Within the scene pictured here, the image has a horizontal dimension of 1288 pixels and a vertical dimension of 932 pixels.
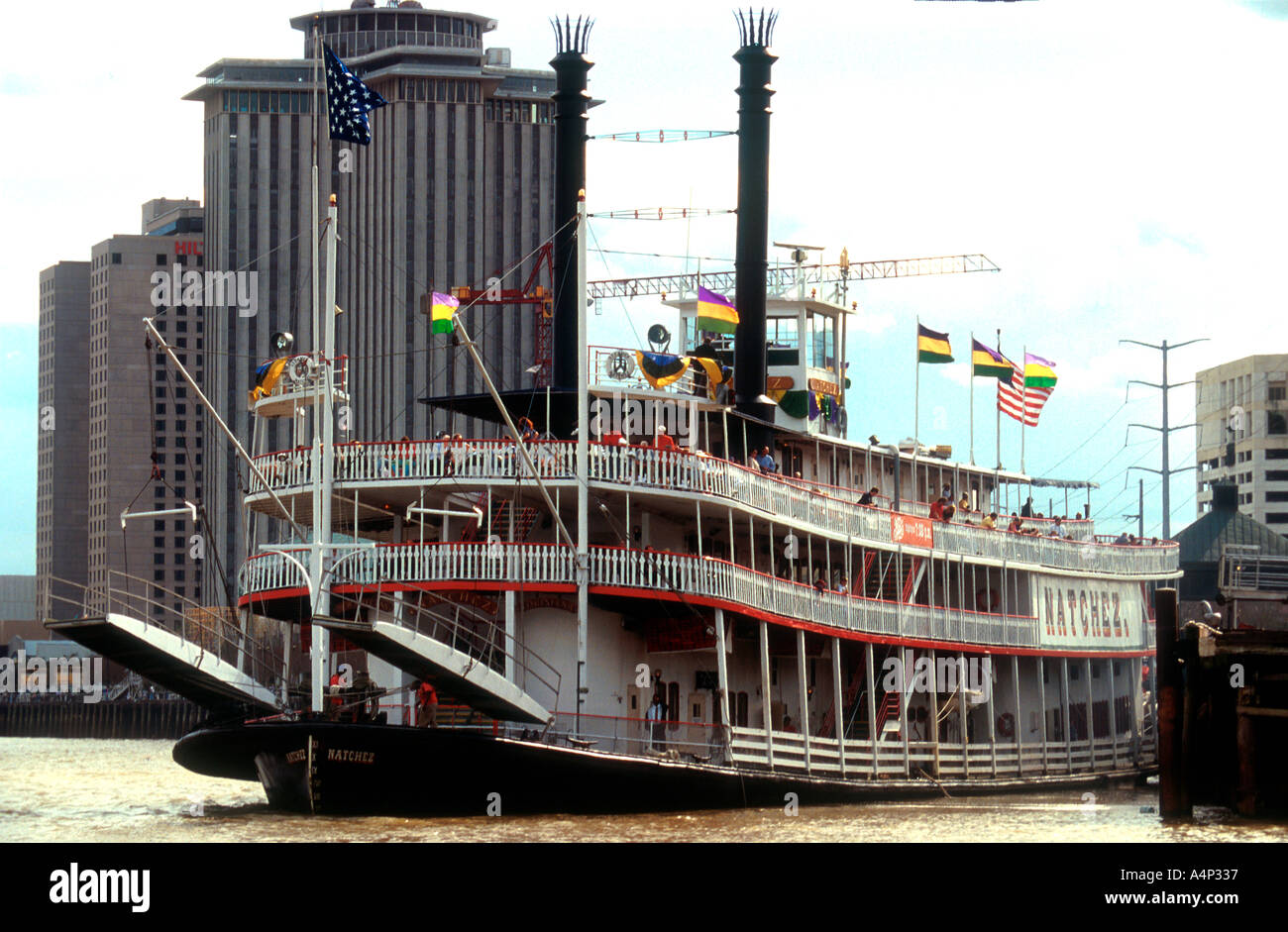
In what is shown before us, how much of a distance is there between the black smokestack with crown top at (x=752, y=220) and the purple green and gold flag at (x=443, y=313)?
948 centimetres

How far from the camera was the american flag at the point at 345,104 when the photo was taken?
33.1 m

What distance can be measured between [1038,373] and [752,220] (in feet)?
31.6

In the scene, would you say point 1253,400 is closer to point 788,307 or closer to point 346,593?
point 788,307

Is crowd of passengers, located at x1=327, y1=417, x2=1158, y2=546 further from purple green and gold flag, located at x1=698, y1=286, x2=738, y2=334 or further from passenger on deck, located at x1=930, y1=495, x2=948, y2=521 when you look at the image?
purple green and gold flag, located at x1=698, y1=286, x2=738, y2=334

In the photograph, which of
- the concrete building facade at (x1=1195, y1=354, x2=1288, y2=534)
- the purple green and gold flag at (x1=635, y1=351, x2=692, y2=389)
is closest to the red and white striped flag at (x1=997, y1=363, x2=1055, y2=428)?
the purple green and gold flag at (x1=635, y1=351, x2=692, y2=389)

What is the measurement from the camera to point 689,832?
29359mm

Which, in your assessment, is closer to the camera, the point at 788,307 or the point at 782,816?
the point at 782,816

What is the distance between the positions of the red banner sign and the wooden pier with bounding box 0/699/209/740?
72.4 metres

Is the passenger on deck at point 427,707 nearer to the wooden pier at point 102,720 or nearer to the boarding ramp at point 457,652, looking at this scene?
the boarding ramp at point 457,652

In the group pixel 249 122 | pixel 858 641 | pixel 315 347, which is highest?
pixel 249 122

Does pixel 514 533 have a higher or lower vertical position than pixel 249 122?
lower

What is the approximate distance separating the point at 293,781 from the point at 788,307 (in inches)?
737
